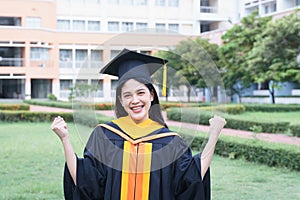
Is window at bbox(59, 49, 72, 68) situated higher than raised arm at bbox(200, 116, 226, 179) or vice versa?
window at bbox(59, 49, 72, 68)

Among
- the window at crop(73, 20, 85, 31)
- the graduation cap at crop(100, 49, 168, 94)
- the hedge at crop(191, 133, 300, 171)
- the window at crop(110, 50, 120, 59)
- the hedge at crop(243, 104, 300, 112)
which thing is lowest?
the hedge at crop(191, 133, 300, 171)

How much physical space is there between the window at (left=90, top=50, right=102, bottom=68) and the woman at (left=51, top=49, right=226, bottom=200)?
0.19 ft

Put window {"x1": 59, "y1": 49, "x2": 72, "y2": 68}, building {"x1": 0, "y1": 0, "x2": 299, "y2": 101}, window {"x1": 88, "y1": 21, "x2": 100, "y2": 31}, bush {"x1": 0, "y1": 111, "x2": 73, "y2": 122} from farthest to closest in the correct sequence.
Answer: window {"x1": 88, "y1": 21, "x2": 100, "y2": 31}, window {"x1": 59, "y1": 49, "x2": 72, "y2": 68}, building {"x1": 0, "y1": 0, "x2": 299, "y2": 101}, bush {"x1": 0, "y1": 111, "x2": 73, "y2": 122}

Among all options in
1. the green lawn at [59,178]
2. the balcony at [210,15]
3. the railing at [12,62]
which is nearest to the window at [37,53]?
the railing at [12,62]

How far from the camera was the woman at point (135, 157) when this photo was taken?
2215 mm

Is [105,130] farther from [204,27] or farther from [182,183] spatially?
[204,27]

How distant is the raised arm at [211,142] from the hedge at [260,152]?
13.1 feet

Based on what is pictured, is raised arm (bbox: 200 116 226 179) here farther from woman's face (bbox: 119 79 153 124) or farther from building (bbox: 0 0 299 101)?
building (bbox: 0 0 299 101)

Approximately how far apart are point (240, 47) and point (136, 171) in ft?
66.2

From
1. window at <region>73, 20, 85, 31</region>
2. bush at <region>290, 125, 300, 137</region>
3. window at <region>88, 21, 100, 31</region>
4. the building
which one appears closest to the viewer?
bush at <region>290, 125, 300, 137</region>

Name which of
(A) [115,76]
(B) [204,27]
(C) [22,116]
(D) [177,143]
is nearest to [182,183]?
(D) [177,143]

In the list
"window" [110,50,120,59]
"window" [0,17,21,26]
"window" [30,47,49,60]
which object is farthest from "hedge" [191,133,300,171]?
"window" [0,17,21,26]

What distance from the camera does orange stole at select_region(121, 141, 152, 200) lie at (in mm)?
2211

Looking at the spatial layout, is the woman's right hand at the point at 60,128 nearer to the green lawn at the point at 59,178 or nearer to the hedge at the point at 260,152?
the green lawn at the point at 59,178
